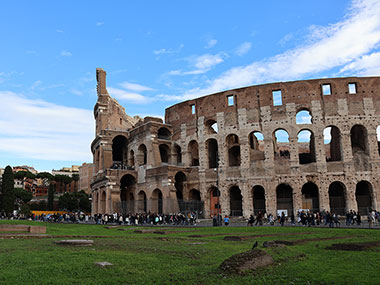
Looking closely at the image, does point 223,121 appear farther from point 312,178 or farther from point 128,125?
point 128,125

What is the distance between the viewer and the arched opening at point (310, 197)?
32969 mm

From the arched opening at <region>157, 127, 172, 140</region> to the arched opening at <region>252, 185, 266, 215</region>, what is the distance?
1172 centimetres

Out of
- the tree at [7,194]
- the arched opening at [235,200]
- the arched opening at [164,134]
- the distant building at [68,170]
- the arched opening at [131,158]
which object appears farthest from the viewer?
the distant building at [68,170]

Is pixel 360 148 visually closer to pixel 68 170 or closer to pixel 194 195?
pixel 194 195

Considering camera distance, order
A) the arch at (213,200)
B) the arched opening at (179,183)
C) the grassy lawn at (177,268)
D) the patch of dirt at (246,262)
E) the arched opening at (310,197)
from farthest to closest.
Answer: the arched opening at (179,183) → the arch at (213,200) → the arched opening at (310,197) → the patch of dirt at (246,262) → the grassy lawn at (177,268)

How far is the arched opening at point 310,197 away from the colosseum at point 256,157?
0.30ft

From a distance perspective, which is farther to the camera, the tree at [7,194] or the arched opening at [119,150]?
the tree at [7,194]

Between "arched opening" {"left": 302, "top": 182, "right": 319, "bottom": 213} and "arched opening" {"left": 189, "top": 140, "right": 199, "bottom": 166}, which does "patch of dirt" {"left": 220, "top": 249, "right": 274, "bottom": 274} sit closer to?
"arched opening" {"left": 302, "top": 182, "right": 319, "bottom": 213}

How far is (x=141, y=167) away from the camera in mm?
42094

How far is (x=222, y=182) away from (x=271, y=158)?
5.35 meters

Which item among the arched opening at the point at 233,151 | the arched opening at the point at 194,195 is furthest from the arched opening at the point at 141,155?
the arched opening at the point at 233,151

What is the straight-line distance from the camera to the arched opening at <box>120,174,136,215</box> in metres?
40.3

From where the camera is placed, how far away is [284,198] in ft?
114

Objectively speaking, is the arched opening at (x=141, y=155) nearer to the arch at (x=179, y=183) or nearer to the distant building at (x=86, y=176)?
the arch at (x=179, y=183)
